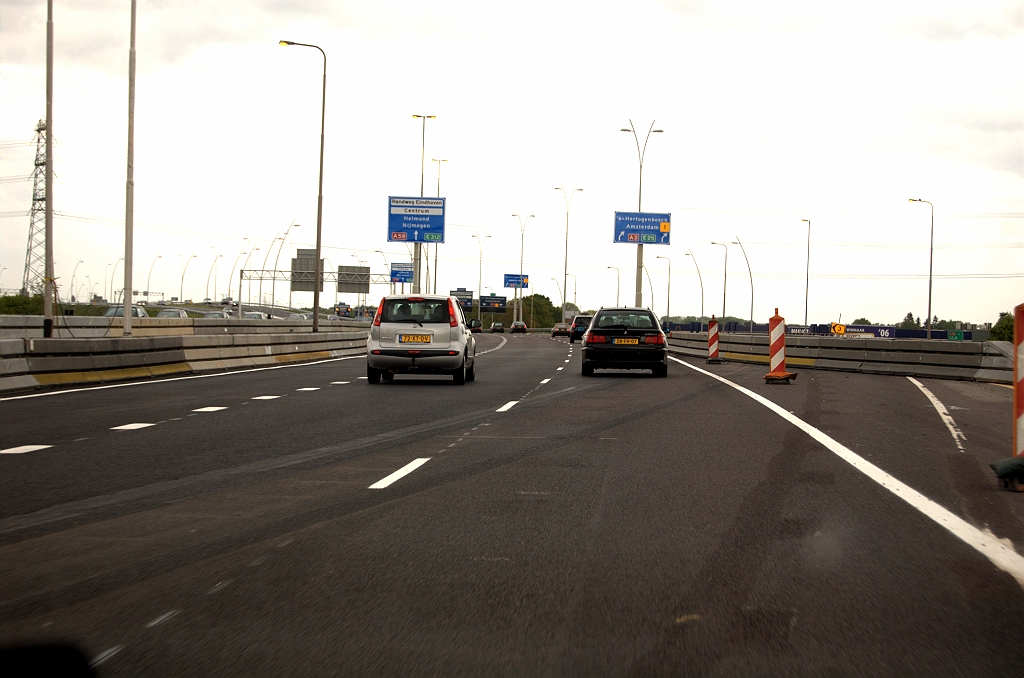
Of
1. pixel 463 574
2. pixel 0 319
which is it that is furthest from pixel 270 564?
pixel 0 319

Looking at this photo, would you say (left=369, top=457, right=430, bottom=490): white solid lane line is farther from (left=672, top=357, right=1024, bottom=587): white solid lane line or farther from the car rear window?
the car rear window

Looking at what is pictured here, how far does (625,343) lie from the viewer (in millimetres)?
23062

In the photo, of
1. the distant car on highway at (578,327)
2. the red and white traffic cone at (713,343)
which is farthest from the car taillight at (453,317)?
the distant car on highway at (578,327)

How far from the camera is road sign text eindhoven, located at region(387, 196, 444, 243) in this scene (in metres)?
61.8

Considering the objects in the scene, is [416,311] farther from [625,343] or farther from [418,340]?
[625,343]

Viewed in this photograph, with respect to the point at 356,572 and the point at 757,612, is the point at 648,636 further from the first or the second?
the point at 356,572

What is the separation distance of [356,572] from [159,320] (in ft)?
156

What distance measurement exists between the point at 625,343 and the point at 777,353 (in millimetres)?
3270

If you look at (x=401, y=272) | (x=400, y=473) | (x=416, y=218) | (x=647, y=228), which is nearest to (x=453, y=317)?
(x=400, y=473)

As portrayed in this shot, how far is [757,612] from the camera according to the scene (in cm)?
471

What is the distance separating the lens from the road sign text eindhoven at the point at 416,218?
61.8 meters

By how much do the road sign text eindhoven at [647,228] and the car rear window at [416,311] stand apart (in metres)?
37.4

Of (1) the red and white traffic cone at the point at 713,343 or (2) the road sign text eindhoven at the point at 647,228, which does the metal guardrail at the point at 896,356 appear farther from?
(2) the road sign text eindhoven at the point at 647,228

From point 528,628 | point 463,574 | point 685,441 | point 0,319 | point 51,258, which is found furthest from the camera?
point 0,319
